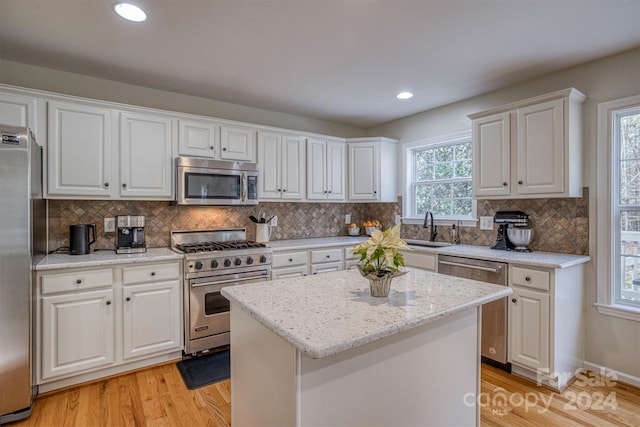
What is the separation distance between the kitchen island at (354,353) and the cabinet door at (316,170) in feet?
7.28

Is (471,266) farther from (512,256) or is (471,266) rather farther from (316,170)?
(316,170)

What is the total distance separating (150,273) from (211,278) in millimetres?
489

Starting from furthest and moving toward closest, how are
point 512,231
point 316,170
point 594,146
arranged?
point 316,170
point 512,231
point 594,146

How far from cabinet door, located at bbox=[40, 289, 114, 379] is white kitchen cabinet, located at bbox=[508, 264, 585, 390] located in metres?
3.14

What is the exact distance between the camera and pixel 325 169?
4.01 meters

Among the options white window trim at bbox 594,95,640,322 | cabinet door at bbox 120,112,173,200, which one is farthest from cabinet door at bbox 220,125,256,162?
white window trim at bbox 594,95,640,322

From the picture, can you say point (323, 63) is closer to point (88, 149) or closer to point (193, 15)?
point (193, 15)

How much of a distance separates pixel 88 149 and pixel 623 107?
4150 mm

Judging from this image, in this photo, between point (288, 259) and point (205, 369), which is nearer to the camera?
point (205, 369)

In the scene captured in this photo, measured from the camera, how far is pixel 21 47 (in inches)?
93.2

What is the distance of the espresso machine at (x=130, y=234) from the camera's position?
278 cm

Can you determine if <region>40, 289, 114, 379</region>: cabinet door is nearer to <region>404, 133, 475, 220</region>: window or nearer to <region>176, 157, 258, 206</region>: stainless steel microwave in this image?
<region>176, 157, 258, 206</region>: stainless steel microwave

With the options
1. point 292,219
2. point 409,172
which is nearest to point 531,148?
point 409,172

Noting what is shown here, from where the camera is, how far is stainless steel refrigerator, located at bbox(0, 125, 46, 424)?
6.44 ft
